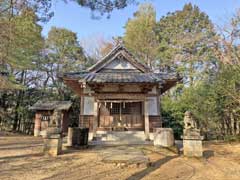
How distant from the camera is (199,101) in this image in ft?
49.8

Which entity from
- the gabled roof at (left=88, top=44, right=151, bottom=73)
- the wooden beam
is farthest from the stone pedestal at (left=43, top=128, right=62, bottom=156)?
the gabled roof at (left=88, top=44, right=151, bottom=73)

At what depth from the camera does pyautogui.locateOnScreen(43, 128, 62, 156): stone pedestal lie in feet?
24.9

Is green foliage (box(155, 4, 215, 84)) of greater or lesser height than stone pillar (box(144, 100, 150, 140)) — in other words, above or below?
above

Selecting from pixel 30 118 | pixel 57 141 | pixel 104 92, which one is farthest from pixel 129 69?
pixel 30 118

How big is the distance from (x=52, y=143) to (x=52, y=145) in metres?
0.07

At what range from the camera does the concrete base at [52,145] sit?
298 inches

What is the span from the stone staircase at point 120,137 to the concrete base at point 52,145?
3367 mm

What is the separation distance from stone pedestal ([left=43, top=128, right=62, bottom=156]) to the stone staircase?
3356mm

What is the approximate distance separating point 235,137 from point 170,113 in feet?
21.7

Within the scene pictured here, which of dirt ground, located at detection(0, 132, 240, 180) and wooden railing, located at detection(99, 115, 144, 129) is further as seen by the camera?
wooden railing, located at detection(99, 115, 144, 129)

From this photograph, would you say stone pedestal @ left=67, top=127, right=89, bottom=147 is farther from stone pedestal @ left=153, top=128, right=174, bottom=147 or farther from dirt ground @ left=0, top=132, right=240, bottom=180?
stone pedestal @ left=153, top=128, right=174, bottom=147

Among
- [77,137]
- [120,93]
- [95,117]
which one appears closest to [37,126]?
[95,117]

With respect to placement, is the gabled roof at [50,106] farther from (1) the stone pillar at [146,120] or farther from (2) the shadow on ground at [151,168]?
(2) the shadow on ground at [151,168]

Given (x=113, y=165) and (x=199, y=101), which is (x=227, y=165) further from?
(x=199, y=101)
